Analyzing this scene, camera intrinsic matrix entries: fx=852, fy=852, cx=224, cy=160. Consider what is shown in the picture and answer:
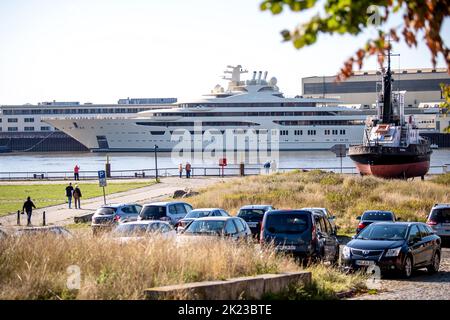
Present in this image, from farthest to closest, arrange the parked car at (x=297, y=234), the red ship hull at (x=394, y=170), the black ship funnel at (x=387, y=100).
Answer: the black ship funnel at (x=387, y=100) < the red ship hull at (x=394, y=170) < the parked car at (x=297, y=234)

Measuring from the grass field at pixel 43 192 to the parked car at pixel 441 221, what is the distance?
1621 centimetres

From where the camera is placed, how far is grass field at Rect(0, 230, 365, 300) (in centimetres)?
939

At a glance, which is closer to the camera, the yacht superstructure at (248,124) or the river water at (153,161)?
the river water at (153,161)

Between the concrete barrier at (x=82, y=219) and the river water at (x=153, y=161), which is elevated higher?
the concrete barrier at (x=82, y=219)

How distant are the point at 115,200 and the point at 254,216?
1527 centimetres

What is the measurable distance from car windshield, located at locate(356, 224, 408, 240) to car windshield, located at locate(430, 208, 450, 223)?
6545 millimetres

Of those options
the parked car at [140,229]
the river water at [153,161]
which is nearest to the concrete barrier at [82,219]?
the parked car at [140,229]

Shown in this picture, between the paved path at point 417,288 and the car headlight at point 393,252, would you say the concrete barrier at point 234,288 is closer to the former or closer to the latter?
the paved path at point 417,288

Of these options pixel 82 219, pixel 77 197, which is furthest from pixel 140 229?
pixel 77 197

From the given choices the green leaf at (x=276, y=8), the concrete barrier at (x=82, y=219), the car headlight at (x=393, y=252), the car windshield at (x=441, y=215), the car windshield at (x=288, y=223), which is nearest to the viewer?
the green leaf at (x=276, y=8)

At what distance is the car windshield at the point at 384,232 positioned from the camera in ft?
50.4

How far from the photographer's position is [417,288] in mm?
13086

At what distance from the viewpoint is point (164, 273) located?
1029 centimetres
